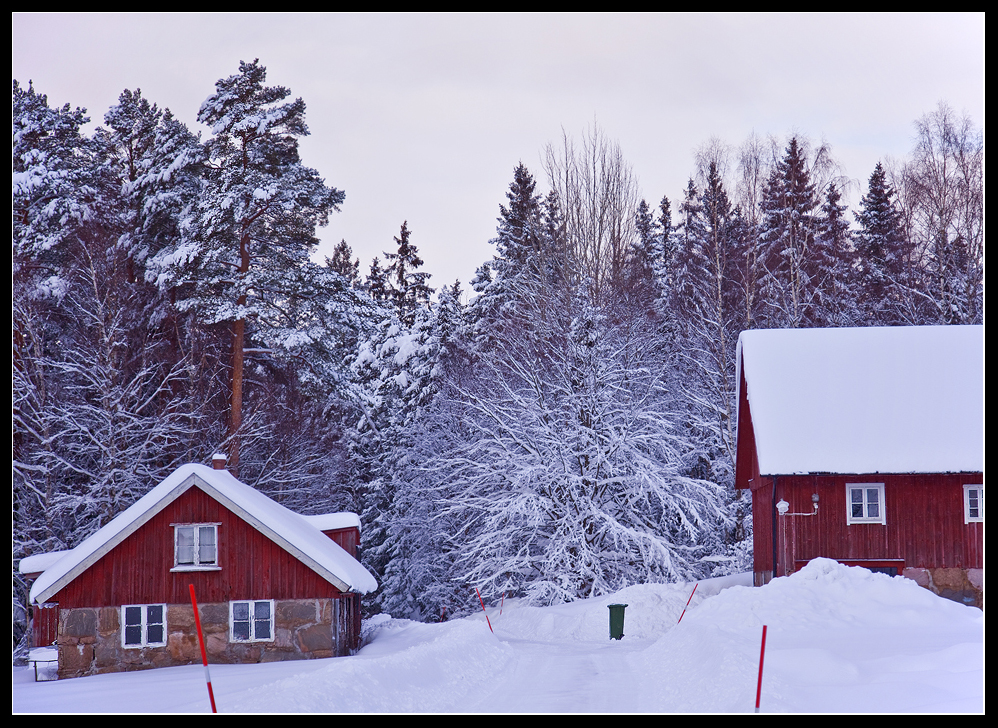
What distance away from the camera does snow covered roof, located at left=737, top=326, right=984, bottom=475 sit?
77.0 feet

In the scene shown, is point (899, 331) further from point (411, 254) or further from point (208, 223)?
point (411, 254)

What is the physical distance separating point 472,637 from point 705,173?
28.5m

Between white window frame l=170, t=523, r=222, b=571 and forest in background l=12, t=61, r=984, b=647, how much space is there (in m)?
5.99

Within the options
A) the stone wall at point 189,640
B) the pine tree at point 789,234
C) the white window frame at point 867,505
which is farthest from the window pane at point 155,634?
the pine tree at point 789,234

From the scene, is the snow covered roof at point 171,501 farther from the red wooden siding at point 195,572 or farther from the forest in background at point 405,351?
the forest in background at point 405,351

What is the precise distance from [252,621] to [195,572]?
71.5 inches

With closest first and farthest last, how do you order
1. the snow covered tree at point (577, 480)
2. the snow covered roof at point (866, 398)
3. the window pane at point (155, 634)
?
the window pane at point (155, 634)
the snow covered roof at point (866, 398)
the snow covered tree at point (577, 480)

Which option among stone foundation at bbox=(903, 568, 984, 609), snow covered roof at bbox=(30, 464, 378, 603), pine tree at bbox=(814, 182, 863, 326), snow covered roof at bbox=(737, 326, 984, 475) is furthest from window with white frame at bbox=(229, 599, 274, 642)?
pine tree at bbox=(814, 182, 863, 326)

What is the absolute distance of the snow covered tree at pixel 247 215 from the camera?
30203 mm

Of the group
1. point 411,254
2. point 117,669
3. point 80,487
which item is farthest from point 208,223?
point 411,254

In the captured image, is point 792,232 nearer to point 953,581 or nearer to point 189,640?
point 953,581

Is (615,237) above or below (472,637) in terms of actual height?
above

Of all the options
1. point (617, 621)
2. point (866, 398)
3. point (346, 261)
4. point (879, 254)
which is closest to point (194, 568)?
point (617, 621)

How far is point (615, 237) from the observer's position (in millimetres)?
37781
